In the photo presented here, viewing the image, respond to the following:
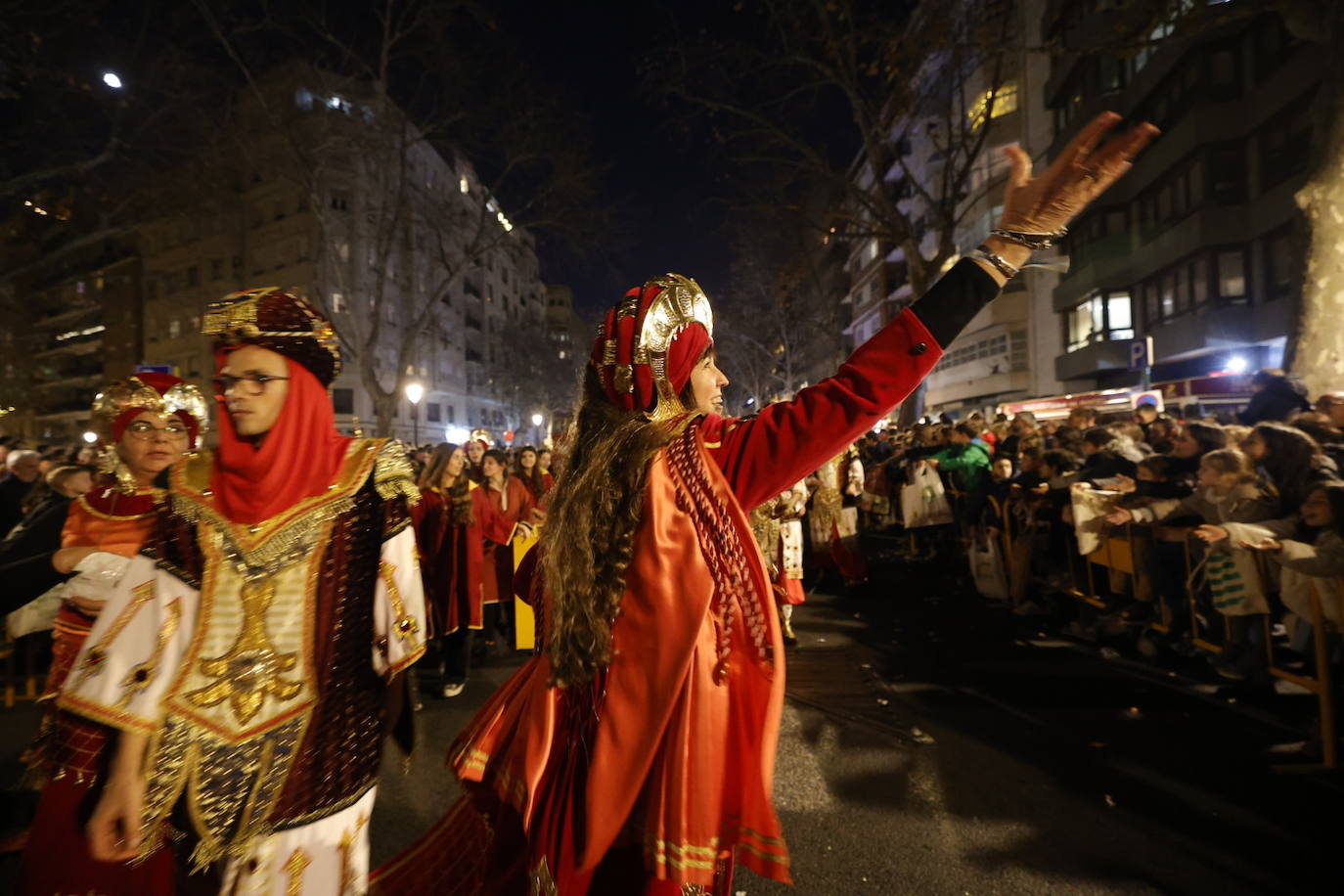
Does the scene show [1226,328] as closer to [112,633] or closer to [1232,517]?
[1232,517]

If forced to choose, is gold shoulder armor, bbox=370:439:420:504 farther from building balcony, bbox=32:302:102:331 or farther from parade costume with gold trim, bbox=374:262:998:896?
building balcony, bbox=32:302:102:331

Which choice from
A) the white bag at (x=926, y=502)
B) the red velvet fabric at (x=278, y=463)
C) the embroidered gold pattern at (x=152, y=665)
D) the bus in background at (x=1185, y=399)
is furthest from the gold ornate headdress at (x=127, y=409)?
the bus in background at (x=1185, y=399)

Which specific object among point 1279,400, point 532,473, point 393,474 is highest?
point 1279,400

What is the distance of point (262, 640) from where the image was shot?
189 cm

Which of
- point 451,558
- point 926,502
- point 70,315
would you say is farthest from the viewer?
point 70,315

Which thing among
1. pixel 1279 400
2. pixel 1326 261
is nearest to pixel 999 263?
pixel 1279 400

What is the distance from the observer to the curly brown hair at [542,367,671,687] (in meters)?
1.63

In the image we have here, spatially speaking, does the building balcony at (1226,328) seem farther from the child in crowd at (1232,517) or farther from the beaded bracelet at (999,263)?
the beaded bracelet at (999,263)

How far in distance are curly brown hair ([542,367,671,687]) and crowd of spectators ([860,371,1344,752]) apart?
16.0 ft

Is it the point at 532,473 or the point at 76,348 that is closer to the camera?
the point at 532,473

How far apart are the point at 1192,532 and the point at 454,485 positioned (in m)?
6.47

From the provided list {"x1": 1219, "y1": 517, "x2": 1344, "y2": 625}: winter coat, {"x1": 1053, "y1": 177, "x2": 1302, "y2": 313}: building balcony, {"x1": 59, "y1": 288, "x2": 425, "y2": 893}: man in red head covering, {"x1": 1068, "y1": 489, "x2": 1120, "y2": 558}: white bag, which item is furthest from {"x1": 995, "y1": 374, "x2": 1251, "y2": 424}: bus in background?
{"x1": 59, "y1": 288, "x2": 425, "y2": 893}: man in red head covering

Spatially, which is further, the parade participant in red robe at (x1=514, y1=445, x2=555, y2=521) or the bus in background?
the bus in background

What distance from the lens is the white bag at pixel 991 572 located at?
27.8ft
